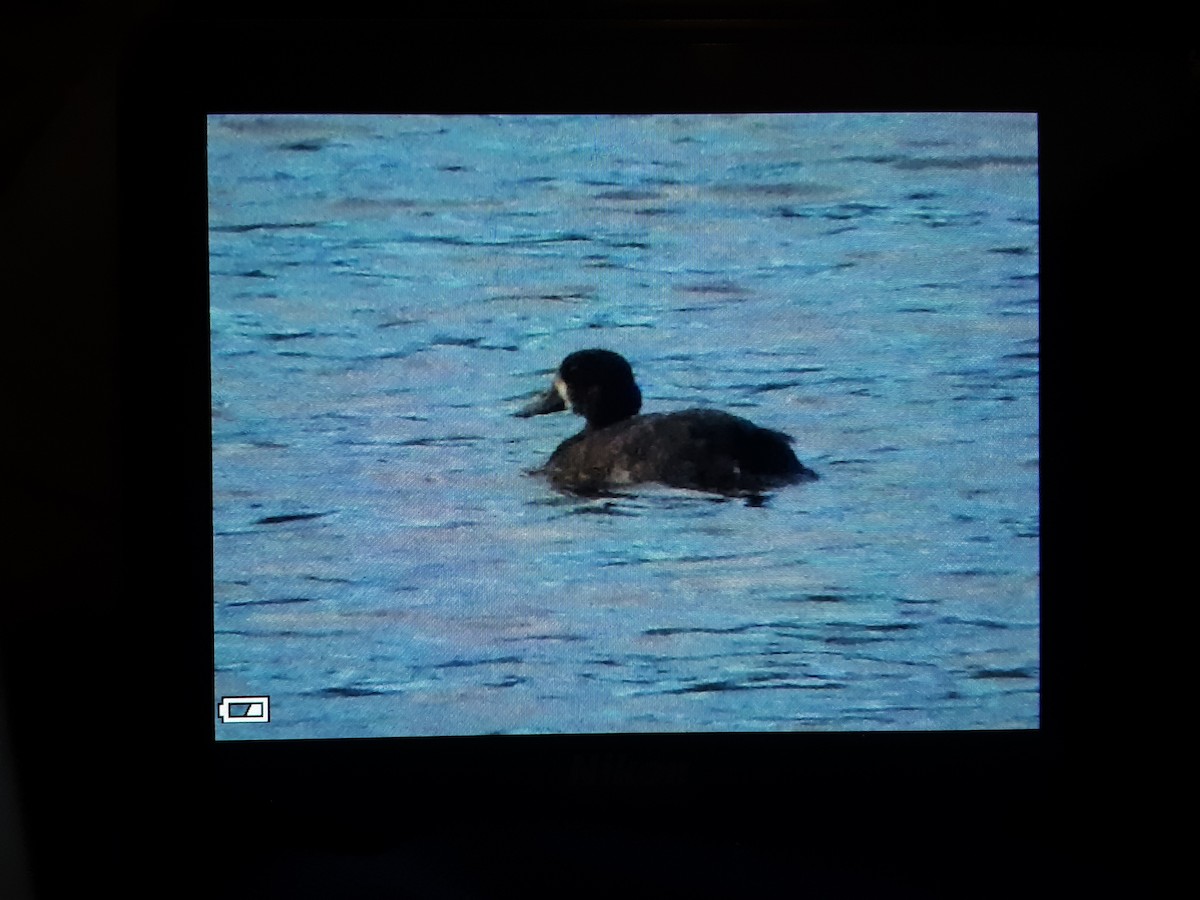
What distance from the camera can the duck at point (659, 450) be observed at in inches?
27.6

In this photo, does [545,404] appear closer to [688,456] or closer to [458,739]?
[688,456]

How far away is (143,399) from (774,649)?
0.43 m

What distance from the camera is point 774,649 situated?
0.70 meters

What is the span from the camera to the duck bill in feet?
2.30

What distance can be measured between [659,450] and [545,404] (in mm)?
79

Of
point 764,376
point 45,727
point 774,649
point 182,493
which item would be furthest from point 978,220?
point 45,727

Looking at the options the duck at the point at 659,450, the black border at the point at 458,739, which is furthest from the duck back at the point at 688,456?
the black border at the point at 458,739

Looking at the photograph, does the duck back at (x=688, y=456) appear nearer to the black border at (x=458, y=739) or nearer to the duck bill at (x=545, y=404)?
the duck bill at (x=545, y=404)

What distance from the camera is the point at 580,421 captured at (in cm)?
69

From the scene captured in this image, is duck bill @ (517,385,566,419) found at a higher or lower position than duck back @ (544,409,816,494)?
higher

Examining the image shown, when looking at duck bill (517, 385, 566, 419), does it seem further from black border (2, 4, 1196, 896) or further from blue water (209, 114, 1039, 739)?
black border (2, 4, 1196, 896)

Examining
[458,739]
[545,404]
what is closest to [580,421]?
[545,404]

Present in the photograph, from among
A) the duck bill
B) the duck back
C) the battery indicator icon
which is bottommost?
the battery indicator icon

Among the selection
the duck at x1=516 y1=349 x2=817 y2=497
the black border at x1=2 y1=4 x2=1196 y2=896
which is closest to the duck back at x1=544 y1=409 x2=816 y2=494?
the duck at x1=516 y1=349 x2=817 y2=497
